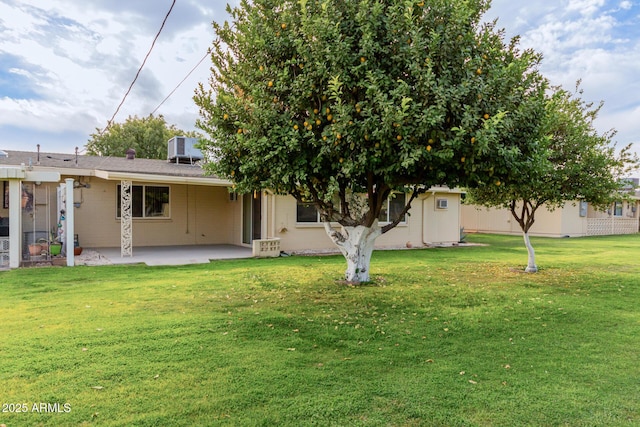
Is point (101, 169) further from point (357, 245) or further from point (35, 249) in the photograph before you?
point (357, 245)

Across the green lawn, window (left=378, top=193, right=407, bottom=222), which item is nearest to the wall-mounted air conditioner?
window (left=378, top=193, right=407, bottom=222)

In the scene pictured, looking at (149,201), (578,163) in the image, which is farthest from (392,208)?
(149,201)

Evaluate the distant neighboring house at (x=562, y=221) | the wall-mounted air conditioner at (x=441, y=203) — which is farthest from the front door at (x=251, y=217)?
the distant neighboring house at (x=562, y=221)

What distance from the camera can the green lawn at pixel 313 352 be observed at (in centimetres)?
284

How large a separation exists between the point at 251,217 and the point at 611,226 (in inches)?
958

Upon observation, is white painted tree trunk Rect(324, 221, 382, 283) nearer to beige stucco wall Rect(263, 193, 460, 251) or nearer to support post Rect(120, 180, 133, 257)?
beige stucco wall Rect(263, 193, 460, 251)

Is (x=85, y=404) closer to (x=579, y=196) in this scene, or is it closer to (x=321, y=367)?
(x=321, y=367)

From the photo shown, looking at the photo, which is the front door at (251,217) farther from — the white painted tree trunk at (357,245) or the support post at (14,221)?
the support post at (14,221)

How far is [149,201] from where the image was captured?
13648 mm

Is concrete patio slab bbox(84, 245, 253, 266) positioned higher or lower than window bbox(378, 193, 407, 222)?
lower

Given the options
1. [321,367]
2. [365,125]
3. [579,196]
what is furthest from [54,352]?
[579,196]

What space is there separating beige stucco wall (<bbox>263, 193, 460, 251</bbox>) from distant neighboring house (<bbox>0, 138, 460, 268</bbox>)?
0.03 m

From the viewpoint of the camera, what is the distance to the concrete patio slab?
1008cm

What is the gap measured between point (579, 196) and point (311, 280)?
21.9ft
